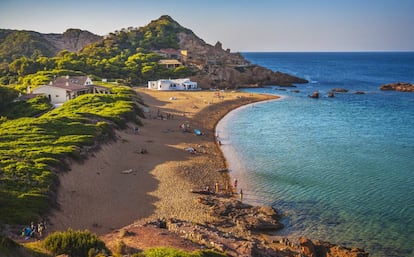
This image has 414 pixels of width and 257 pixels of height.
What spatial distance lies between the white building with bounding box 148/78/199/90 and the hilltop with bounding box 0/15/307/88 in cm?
626

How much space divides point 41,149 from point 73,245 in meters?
14.7

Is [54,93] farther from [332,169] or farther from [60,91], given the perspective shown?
[332,169]

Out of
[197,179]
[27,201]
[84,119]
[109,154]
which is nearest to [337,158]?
[197,179]

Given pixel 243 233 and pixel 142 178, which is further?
pixel 142 178

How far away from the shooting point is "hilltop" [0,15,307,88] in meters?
78.5

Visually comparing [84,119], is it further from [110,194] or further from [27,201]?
[27,201]

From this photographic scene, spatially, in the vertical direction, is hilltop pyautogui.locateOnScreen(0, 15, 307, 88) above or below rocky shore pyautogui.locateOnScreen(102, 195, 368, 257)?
above

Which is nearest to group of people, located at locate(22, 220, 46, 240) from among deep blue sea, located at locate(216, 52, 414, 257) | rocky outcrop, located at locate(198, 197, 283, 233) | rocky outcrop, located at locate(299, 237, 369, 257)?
rocky outcrop, located at locate(198, 197, 283, 233)

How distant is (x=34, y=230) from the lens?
17.2 metres

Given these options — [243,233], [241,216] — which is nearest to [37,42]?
[241,216]

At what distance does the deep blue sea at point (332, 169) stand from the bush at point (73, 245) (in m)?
10.4

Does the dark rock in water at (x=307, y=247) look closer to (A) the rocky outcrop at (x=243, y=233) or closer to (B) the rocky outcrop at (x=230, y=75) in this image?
(A) the rocky outcrop at (x=243, y=233)

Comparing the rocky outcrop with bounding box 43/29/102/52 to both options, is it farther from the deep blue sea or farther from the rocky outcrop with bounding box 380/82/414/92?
the deep blue sea

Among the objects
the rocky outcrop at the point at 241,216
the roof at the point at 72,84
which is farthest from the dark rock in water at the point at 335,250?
the roof at the point at 72,84
